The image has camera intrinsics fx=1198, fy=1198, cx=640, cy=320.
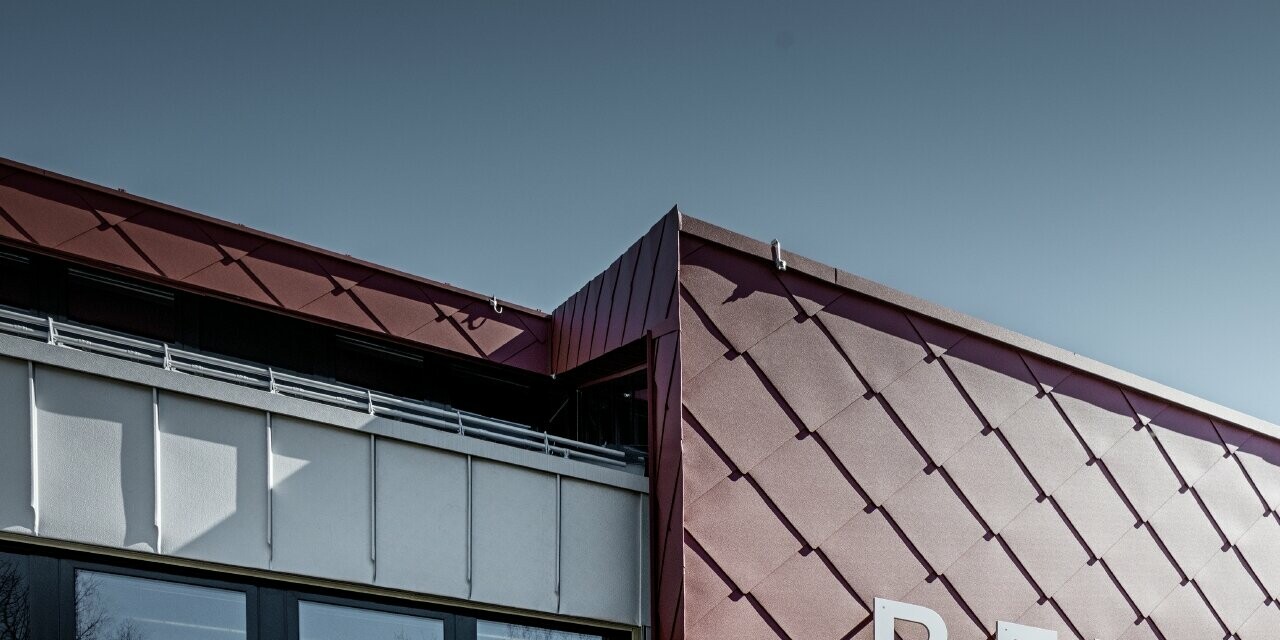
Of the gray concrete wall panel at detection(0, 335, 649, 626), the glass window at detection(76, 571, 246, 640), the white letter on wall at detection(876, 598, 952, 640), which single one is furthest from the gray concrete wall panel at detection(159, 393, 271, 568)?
the white letter on wall at detection(876, 598, 952, 640)

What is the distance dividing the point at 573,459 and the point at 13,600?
5785 millimetres

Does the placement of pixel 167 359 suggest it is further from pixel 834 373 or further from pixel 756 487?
pixel 834 373

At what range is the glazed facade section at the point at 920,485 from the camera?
12.3 metres

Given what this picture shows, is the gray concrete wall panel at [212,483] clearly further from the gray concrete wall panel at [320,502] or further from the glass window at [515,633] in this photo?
the glass window at [515,633]

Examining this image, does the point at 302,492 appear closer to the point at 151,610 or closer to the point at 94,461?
the point at 151,610

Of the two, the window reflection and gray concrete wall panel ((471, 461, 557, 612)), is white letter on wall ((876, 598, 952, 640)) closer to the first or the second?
gray concrete wall panel ((471, 461, 557, 612))

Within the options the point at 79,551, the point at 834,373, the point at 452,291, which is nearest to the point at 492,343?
the point at 452,291

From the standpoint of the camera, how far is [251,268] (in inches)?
564

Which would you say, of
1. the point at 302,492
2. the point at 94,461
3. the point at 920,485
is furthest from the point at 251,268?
the point at 920,485

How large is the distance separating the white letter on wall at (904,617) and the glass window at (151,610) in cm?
659

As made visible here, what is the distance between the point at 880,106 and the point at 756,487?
6487 mm

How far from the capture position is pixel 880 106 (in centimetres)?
1642

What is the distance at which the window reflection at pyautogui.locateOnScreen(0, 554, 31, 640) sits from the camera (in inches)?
355

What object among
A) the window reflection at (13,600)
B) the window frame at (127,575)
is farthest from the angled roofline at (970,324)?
the window reflection at (13,600)
